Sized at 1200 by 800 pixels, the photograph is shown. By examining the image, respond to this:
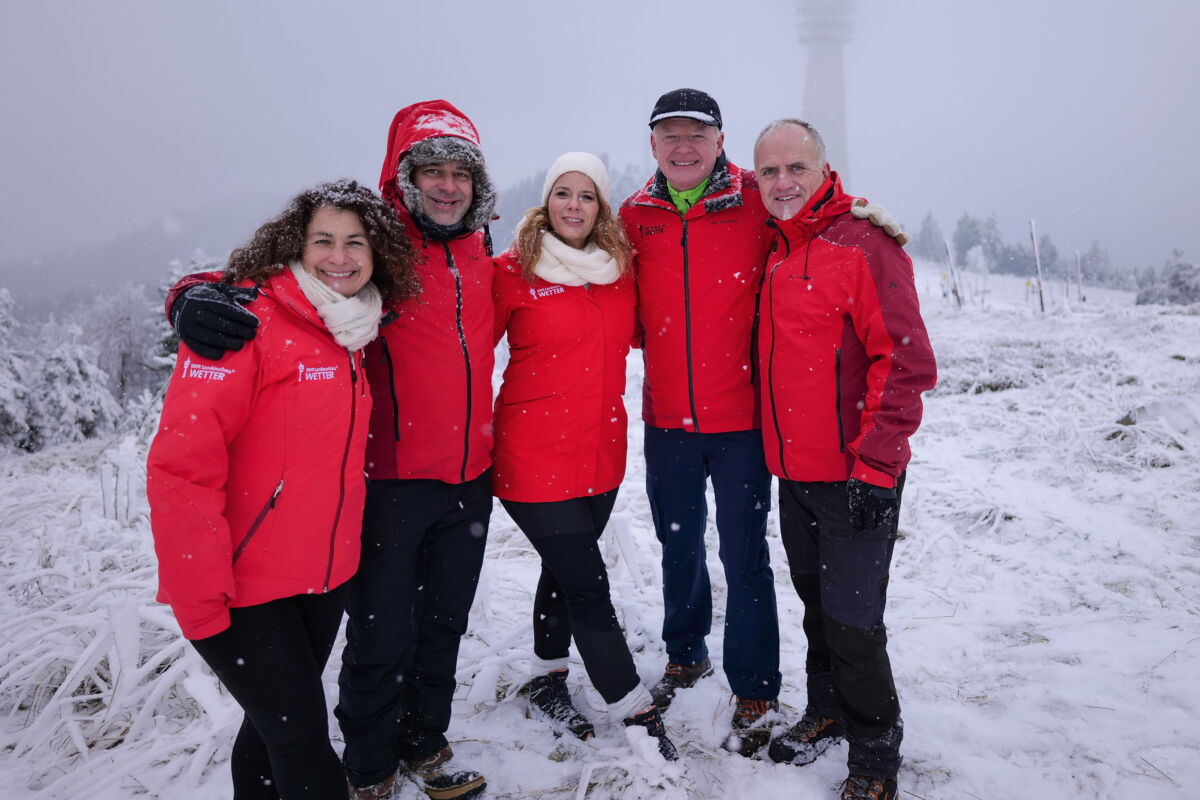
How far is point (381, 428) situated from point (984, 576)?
15.8ft

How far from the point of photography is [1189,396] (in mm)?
7242

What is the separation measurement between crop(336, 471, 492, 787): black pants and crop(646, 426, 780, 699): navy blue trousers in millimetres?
1052

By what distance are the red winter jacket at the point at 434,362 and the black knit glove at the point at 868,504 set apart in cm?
166

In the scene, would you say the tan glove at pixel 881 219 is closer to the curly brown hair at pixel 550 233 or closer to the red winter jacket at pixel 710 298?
the red winter jacket at pixel 710 298

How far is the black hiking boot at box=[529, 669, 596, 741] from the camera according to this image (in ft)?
10.6

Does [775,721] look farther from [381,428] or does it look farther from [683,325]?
[381,428]

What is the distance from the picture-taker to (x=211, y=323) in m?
1.92

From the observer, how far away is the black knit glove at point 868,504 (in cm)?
252

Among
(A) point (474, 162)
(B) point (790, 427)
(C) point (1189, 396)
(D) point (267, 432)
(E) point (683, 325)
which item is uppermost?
(A) point (474, 162)

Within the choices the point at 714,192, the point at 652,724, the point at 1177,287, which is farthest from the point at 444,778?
the point at 1177,287

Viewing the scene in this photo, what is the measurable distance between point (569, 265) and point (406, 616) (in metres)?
1.77

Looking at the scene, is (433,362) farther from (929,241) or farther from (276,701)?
(929,241)

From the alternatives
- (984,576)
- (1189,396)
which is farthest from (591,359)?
(1189,396)

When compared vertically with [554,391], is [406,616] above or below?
below
